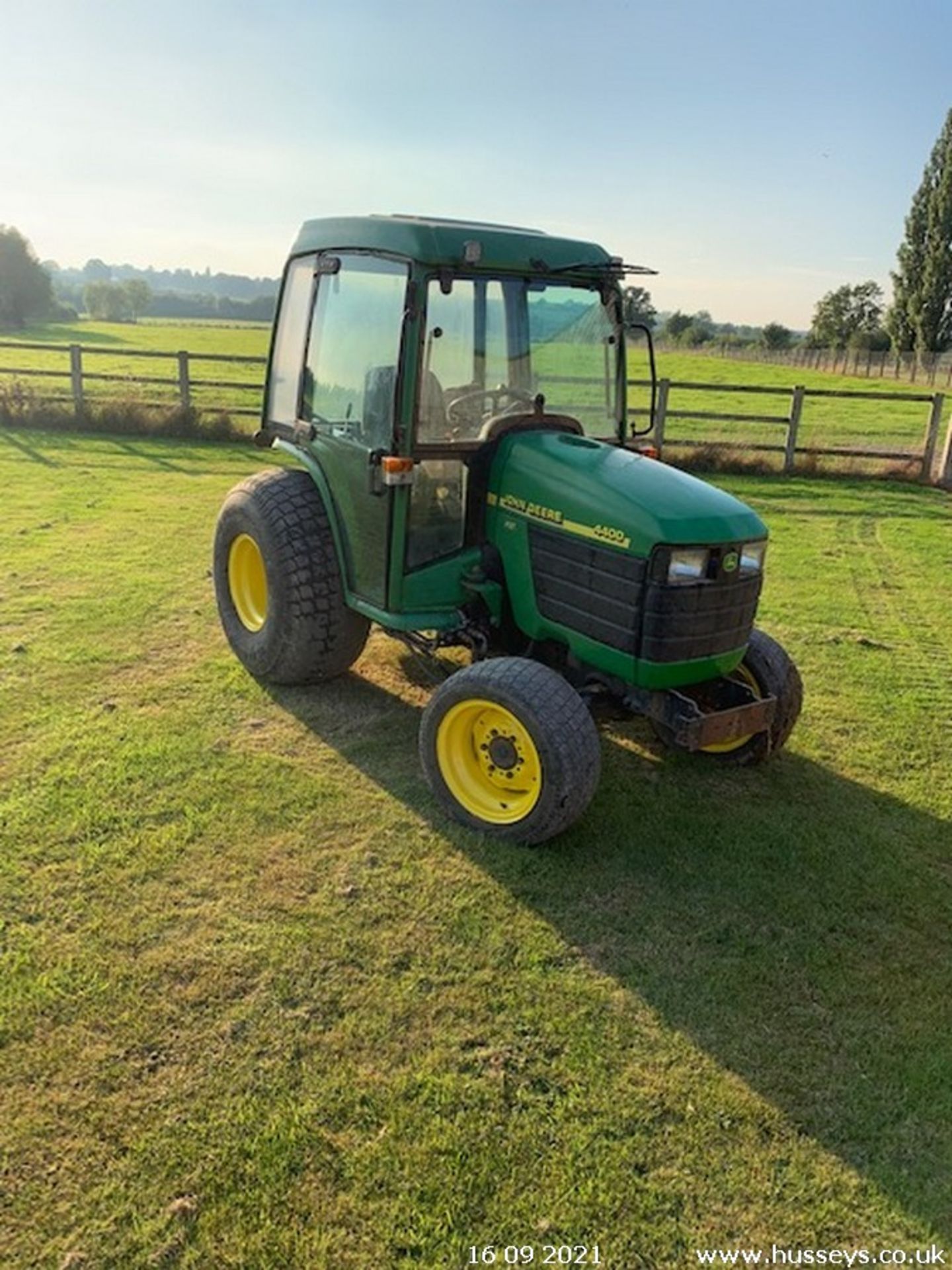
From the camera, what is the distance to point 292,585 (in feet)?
15.8

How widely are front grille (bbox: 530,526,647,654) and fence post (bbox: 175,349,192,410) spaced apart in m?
10.8

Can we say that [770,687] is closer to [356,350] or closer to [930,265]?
[356,350]

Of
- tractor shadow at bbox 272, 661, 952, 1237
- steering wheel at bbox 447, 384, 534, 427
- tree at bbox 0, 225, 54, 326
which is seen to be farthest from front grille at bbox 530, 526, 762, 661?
tree at bbox 0, 225, 54, 326

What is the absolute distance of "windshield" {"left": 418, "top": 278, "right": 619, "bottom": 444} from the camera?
4172 millimetres

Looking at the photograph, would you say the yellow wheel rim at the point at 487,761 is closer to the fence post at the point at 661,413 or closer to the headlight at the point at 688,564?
the headlight at the point at 688,564

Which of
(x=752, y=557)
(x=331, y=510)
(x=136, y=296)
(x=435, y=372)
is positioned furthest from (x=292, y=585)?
(x=136, y=296)

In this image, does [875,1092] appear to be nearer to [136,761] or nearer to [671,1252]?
[671,1252]

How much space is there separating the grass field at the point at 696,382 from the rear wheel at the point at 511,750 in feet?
5.61

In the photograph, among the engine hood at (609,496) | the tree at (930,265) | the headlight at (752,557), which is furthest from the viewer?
the tree at (930,265)

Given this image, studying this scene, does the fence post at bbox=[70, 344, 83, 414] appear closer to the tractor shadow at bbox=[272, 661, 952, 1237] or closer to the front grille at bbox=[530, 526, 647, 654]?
the tractor shadow at bbox=[272, 661, 952, 1237]

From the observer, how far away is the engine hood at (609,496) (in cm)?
374

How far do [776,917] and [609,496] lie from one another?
1.76m
